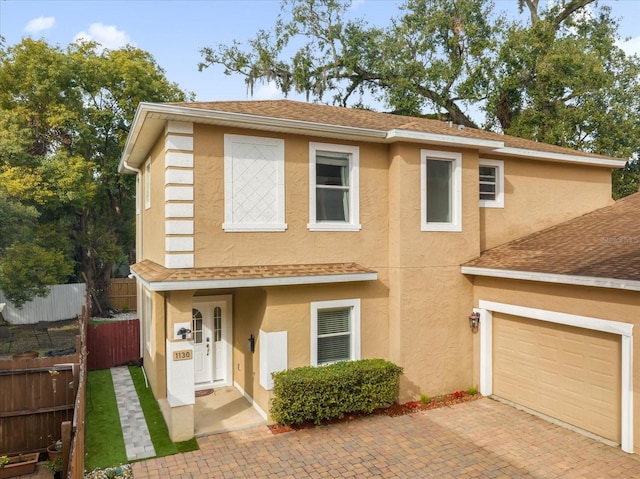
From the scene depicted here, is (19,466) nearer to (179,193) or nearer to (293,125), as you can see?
(179,193)

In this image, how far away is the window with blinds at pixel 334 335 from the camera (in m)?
9.88

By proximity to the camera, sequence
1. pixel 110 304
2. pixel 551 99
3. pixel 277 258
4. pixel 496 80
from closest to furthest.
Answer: pixel 277 258 → pixel 551 99 → pixel 496 80 → pixel 110 304

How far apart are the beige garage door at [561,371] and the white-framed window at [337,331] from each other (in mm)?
3669

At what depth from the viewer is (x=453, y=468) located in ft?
24.0

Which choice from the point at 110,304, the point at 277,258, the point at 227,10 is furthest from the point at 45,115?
the point at 277,258

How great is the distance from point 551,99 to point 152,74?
21785mm

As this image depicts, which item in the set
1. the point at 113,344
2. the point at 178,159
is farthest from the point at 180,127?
the point at 113,344

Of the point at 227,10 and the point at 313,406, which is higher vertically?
the point at 227,10

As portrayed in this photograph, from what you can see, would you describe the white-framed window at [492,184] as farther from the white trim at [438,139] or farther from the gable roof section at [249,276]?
the gable roof section at [249,276]

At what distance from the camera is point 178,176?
8477mm

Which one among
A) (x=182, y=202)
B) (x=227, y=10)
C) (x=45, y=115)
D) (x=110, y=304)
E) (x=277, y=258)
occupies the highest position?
(x=227, y=10)

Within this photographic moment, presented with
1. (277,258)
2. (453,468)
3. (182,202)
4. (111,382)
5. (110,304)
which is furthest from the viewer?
(110,304)

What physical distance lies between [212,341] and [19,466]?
4.80 metres

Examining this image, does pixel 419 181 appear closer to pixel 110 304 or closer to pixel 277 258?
pixel 277 258
